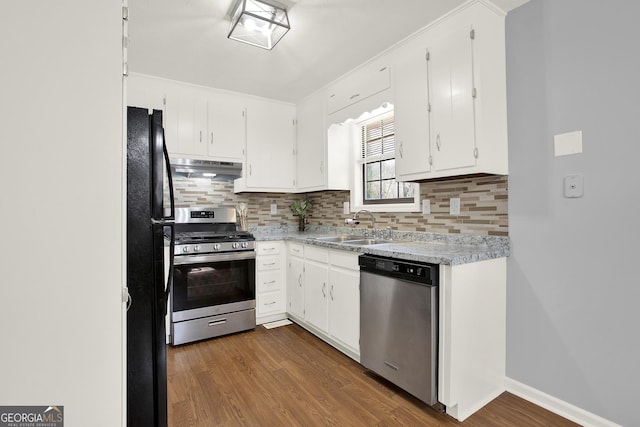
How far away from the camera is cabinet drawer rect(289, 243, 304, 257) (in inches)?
118

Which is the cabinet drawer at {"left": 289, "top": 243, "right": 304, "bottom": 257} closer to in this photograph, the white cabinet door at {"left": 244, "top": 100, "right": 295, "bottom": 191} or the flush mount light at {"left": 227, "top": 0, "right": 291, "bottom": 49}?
the white cabinet door at {"left": 244, "top": 100, "right": 295, "bottom": 191}

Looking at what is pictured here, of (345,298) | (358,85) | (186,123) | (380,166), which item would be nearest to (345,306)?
(345,298)

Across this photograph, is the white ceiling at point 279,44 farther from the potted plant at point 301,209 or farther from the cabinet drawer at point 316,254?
the cabinet drawer at point 316,254

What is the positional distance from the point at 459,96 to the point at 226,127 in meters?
2.32

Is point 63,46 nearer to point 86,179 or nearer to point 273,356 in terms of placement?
point 86,179

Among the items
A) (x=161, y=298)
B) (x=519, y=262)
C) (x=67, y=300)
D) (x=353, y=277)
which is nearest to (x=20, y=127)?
(x=67, y=300)

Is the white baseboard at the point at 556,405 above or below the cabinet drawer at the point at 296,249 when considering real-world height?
below

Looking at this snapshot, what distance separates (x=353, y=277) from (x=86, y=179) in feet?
6.40

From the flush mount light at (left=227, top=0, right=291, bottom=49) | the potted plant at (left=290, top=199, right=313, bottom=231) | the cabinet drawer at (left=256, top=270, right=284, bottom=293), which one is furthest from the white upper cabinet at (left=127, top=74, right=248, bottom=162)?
the cabinet drawer at (left=256, top=270, right=284, bottom=293)

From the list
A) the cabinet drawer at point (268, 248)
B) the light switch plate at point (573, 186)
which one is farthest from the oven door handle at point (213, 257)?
the light switch plate at point (573, 186)

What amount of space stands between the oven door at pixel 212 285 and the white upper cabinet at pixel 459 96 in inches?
71.9

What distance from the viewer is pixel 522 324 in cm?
188

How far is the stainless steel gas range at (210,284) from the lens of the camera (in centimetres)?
264

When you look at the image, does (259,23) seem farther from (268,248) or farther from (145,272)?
(268,248)
